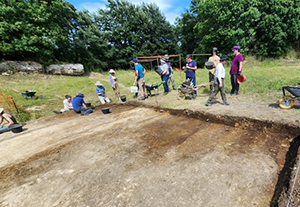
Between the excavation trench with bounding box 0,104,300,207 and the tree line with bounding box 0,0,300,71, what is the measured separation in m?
14.2

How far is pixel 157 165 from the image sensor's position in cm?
247

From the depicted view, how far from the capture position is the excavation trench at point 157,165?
191cm

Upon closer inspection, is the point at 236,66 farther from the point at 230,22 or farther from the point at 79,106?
the point at 230,22

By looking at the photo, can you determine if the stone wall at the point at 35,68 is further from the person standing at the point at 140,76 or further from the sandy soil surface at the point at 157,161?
the person standing at the point at 140,76

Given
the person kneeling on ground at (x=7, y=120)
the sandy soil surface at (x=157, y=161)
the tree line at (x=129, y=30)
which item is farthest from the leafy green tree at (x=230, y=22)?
the person kneeling on ground at (x=7, y=120)

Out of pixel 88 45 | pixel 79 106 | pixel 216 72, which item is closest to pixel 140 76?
pixel 79 106

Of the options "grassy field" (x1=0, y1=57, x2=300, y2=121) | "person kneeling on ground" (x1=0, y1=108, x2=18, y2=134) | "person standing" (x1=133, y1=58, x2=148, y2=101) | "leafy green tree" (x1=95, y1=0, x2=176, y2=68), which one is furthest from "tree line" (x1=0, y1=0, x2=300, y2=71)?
"person standing" (x1=133, y1=58, x2=148, y2=101)

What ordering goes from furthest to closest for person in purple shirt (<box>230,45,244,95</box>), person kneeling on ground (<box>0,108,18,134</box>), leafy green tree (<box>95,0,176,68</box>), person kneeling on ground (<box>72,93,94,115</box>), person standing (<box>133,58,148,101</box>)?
1. leafy green tree (<box>95,0,176,68</box>)
2. person standing (<box>133,58,148,101</box>)
3. person kneeling on ground (<box>72,93,94,115</box>)
4. person in purple shirt (<box>230,45,244,95</box>)
5. person kneeling on ground (<box>0,108,18,134</box>)

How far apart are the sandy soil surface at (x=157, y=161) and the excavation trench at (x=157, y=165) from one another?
0.04ft

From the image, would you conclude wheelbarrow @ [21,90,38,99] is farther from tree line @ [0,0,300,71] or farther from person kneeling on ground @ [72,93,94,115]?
tree line @ [0,0,300,71]

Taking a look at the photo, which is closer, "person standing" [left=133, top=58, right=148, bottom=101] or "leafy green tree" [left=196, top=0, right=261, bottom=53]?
"person standing" [left=133, top=58, right=148, bottom=101]

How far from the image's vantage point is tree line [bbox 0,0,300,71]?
13688mm

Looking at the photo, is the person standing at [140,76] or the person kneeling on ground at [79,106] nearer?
the person kneeling on ground at [79,106]

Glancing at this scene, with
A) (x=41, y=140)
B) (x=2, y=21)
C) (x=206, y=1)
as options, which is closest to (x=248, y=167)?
(x=41, y=140)
